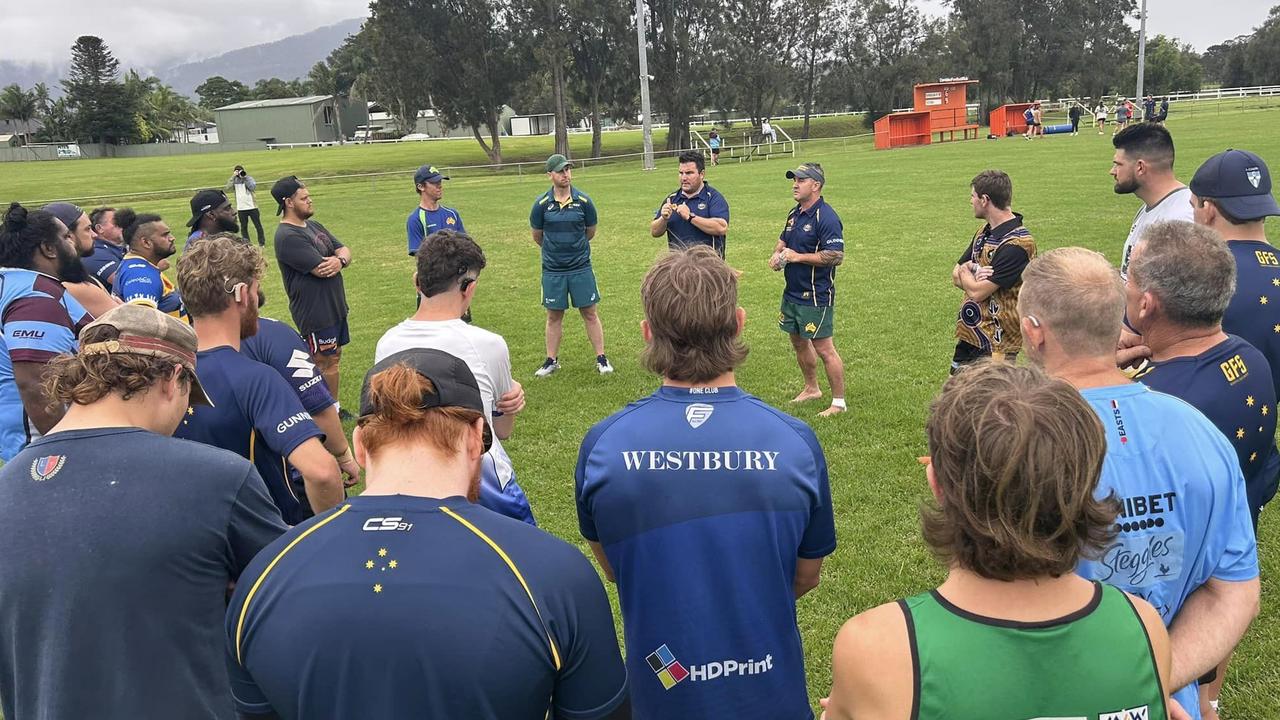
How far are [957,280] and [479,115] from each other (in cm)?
4637

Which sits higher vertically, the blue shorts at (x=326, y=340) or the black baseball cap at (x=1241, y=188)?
the black baseball cap at (x=1241, y=188)

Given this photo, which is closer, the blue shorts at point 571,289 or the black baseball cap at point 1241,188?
the black baseball cap at point 1241,188

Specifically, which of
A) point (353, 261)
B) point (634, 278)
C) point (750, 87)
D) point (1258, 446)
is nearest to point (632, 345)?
point (634, 278)

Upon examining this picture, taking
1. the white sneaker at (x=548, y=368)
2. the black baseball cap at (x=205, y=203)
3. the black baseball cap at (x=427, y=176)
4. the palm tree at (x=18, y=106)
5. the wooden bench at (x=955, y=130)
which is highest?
the palm tree at (x=18, y=106)

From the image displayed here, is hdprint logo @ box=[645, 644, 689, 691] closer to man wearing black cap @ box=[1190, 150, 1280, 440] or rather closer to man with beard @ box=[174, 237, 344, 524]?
man with beard @ box=[174, 237, 344, 524]

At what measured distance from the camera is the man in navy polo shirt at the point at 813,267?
24.0 feet

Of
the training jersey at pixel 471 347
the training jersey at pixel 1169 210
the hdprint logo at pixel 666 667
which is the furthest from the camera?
the training jersey at pixel 1169 210

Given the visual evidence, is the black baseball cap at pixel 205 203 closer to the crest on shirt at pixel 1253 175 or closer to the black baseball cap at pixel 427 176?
the black baseball cap at pixel 427 176

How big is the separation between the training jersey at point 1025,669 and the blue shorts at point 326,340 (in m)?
7.19

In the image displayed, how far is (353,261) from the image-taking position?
17234mm

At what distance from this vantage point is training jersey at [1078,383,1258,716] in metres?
2.25

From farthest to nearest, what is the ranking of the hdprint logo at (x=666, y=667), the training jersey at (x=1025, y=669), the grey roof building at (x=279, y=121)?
1. the grey roof building at (x=279, y=121)
2. the hdprint logo at (x=666, y=667)
3. the training jersey at (x=1025, y=669)

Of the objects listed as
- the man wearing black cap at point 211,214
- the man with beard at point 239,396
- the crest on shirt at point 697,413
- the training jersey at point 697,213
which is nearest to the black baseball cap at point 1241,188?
the crest on shirt at point 697,413

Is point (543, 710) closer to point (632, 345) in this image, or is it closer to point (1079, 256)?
point (1079, 256)
